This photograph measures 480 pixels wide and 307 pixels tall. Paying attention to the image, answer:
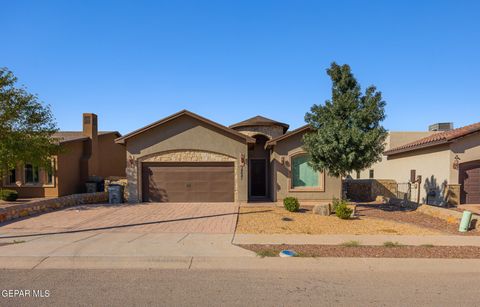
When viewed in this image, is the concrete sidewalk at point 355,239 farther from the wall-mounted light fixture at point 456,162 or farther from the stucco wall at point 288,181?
the wall-mounted light fixture at point 456,162

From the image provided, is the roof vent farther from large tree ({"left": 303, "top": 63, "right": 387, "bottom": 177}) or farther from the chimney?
the chimney

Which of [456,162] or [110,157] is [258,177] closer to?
[456,162]

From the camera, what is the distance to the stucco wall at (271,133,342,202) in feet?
51.6

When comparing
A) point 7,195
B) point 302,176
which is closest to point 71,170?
point 7,195

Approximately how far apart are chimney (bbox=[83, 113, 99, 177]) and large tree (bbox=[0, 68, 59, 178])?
237 inches

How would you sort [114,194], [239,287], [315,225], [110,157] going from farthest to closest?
[110,157], [114,194], [315,225], [239,287]

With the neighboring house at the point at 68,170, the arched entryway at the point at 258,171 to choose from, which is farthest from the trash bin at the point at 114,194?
the arched entryway at the point at 258,171

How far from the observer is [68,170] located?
18.4 m

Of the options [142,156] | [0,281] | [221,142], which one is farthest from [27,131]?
[0,281]

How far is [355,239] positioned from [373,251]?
3.86 ft

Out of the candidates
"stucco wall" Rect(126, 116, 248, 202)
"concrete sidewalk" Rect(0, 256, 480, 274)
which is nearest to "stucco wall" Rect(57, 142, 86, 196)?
"stucco wall" Rect(126, 116, 248, 202)

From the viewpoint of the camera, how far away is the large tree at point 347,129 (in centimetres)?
1152

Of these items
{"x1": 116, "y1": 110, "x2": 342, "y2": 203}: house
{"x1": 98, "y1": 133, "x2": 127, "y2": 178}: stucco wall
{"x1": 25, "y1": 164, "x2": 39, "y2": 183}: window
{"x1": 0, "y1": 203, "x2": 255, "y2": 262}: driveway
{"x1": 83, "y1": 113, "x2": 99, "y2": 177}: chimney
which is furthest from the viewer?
{"x1": 98, "y1": 133, "x2": 127, "y2": 178}: stucco wall

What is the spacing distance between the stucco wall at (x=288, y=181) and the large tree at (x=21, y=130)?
12.0m
